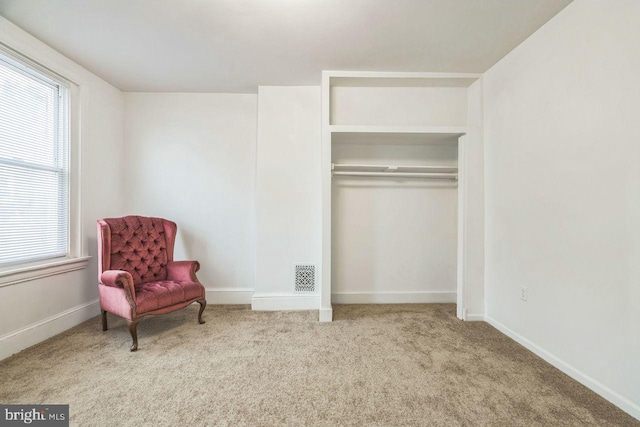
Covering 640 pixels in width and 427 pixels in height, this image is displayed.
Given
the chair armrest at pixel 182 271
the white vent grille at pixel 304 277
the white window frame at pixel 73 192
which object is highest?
the white window frame at pixel 73 192

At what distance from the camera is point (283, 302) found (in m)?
2.87

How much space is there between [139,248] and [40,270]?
2.30 feet

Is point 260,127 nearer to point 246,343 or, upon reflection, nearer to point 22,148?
point 22,148

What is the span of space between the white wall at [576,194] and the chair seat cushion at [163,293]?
296 cm

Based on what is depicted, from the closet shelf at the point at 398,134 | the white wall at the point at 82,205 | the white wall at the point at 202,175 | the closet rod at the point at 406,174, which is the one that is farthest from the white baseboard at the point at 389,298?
the white wall at the point at 82,205

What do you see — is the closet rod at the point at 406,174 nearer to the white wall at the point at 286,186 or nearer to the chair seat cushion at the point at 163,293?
the white wall at the point at 286,186

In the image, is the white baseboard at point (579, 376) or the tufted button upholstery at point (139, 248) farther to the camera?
the tufted button upholstery at point (139, 248)

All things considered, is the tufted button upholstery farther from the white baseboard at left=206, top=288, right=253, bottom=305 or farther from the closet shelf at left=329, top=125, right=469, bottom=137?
the closet shelf at left=329, top=125, right=469, bottom=137

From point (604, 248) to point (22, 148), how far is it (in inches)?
172

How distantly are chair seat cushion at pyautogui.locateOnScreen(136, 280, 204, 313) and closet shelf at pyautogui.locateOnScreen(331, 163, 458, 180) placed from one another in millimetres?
1897

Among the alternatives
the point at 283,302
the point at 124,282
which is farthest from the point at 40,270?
the point at 283,302

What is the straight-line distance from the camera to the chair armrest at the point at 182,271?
2512 millimetres

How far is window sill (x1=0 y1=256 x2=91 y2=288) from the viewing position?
6.30 feet

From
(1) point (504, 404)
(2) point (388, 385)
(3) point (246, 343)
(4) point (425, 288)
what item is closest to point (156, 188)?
(3) point (246, 343)
